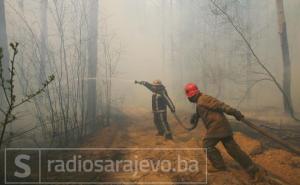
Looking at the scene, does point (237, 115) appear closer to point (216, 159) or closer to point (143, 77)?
point (216, 159)

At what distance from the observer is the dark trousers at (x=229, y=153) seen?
18.6 ft

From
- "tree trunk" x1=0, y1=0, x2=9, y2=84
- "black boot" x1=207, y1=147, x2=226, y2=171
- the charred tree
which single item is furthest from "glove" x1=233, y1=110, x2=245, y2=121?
"tree trunk" x1=0, y1=0, x2=9, y2=84

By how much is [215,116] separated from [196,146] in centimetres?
252

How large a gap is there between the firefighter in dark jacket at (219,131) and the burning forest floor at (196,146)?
27cm

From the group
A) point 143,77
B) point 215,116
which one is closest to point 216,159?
point 215,116

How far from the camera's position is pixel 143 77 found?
43000mm

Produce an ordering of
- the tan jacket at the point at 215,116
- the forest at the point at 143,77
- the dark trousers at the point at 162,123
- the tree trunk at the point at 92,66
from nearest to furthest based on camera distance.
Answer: the tan jacket at the point at 215,116, the forest at the point at 143,77, the dark trousers at the point at 162,123, the tree trunk at the point at 92,66

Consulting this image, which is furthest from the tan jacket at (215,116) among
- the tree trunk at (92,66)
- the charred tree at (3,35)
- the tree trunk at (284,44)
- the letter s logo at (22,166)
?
the charred tree at (3,35)

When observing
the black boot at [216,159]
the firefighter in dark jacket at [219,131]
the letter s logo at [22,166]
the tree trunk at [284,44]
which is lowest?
the letter s logo at [22,166]

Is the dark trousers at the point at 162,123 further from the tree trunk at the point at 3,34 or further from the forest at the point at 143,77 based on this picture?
Answer: the tree trunk at the point at 3,34

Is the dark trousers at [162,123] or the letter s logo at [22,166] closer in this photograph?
the letter s logo at [22,166]

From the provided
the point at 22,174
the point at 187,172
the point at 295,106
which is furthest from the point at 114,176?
the point at 295,106

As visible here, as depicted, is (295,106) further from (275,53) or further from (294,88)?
(275,53)

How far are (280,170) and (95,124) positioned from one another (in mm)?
7220
